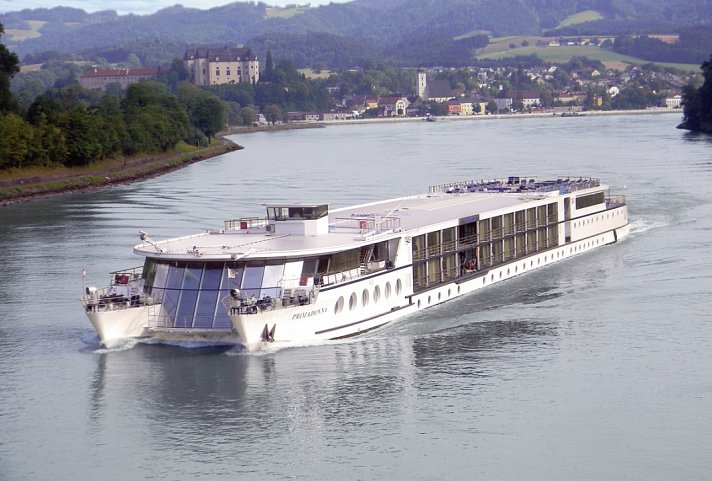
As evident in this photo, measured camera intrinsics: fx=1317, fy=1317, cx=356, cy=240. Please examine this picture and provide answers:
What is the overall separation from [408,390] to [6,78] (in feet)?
213

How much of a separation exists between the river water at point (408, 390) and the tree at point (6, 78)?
44345 millimetres

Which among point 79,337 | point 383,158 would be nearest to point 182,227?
point 79,337

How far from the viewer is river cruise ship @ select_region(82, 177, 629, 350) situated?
1035 inches

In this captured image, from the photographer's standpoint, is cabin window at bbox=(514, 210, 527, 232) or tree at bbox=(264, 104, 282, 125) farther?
tree at bbox=(264, 104, 282, 125)

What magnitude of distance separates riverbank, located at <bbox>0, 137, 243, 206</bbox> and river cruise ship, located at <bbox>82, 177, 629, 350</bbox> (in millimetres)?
31715

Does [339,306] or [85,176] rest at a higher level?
[85,176]

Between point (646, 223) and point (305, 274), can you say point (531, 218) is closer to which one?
point (646, 223)

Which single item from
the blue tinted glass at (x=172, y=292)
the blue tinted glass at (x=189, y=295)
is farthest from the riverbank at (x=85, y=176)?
the blue tinted glass at (x=189, y=295)

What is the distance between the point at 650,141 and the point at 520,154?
1779cm

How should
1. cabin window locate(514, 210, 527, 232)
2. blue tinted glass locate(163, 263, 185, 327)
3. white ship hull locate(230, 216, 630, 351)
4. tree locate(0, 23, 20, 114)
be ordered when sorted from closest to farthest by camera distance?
white ship hull locate(230, 216, 630, 351)
blue tinted glass locate(163, 263, 185, 327)
cabin window locate(514, 210, 527, 232)
tree locate(0, 23, 20, 114)

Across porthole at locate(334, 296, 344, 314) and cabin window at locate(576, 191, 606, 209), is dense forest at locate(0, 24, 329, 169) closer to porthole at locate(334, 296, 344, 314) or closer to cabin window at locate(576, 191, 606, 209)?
cabin window at locate(576, 191, 606, 209)

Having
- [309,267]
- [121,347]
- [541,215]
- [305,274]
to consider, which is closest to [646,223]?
[541,215]

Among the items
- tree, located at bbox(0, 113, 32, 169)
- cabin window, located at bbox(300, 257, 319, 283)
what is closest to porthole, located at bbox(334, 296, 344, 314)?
cabin window, located at bbox(300, 257, 319, 283)

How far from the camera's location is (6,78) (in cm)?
8325
